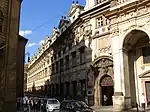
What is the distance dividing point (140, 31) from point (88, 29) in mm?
10711

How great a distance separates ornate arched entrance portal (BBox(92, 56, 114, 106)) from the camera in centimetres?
2970

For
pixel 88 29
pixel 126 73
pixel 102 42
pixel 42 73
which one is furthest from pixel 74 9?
pixel 42 73

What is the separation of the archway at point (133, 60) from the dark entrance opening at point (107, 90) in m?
4.47

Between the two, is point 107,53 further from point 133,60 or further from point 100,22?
point 100,22

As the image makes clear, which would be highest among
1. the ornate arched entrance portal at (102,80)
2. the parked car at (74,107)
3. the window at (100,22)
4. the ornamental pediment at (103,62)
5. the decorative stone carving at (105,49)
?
the window at (100,22)

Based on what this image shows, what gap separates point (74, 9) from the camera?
4056 cm

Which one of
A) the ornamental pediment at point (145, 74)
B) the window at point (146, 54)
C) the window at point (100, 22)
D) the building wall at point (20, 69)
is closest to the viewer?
the ornamental pediment at point (145, 74)

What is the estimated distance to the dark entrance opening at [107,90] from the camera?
29.9 meters

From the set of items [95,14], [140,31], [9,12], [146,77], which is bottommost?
[146,77]

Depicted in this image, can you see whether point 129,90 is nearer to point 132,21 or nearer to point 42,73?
point 132,21

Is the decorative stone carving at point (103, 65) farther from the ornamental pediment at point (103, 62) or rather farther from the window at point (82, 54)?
the window at point (82, 54)

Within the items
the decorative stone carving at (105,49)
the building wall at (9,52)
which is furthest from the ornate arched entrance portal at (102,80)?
the building wall at (9,52)

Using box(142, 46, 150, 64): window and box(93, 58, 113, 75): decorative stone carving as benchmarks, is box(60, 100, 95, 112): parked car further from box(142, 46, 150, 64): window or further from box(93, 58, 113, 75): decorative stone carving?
box(93, 58, 113, 75): decorative stone carving

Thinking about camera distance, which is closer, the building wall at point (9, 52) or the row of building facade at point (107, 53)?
the building wall at point (9, 52)
